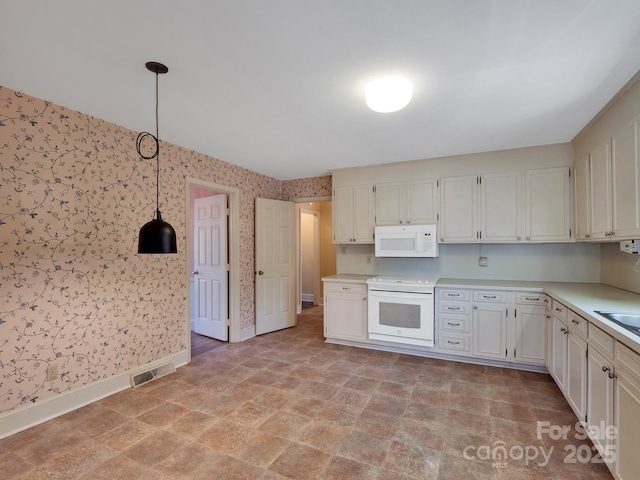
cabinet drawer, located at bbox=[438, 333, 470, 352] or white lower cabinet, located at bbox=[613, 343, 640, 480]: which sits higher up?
white lower cabinet, located at bbox=[613, 343, 640, 480]

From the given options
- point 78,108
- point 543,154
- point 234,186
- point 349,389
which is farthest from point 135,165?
point 543,154

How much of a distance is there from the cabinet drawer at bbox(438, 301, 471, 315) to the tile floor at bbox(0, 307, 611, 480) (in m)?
0.61

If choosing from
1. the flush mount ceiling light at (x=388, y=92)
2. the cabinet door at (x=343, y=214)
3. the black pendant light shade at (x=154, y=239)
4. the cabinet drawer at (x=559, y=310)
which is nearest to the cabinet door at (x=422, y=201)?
the cabinet door at (x=343, y=214)

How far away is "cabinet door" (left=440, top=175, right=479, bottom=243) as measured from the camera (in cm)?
361

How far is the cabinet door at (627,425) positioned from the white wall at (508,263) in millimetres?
2265

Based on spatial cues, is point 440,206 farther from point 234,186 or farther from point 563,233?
point 234,186

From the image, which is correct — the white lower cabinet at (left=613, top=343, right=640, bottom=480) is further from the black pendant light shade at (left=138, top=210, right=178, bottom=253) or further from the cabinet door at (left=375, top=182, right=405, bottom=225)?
the black pendant light shade at (left=138, top=210, right=178, bottom=253)

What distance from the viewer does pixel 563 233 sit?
3.25m

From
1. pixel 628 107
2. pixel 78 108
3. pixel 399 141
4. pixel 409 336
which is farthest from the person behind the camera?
pixel 409 336

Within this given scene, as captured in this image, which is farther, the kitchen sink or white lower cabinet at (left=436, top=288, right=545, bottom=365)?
white lower cabinet at (left=436, top=288, right=545, bottom=365)

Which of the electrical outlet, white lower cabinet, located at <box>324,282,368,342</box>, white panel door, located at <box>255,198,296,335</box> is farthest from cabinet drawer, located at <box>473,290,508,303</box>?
the electrical outlet

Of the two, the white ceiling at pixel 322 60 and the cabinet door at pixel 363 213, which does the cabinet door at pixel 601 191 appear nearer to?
the white ceiling at pixel 322 60

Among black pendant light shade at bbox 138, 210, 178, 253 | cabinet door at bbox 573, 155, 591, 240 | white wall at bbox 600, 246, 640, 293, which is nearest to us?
black pendant light shade at bbox 138, 210, 178, 253

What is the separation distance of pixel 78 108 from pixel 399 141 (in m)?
2.91
